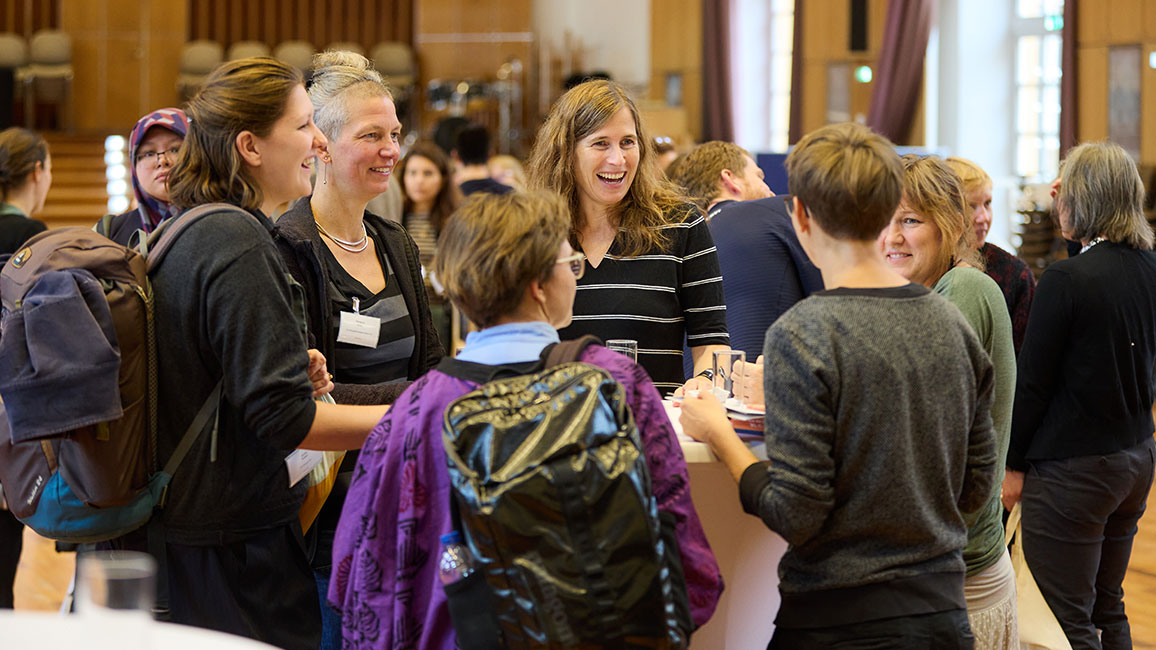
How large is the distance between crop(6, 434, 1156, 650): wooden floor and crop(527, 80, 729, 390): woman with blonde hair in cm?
211

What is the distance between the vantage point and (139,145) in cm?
285

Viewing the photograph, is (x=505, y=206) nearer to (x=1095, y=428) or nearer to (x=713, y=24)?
(x=1095, y=428)

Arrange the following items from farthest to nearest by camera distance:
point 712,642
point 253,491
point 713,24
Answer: point 713,24 → point 712,642 → point 253,491

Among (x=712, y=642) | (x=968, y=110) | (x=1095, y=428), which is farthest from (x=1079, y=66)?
(x=712, y=642)

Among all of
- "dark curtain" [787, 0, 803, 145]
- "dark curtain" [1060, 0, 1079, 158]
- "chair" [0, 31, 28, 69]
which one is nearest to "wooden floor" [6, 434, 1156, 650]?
"dark curtain" [1060, 0, 1079, 158]

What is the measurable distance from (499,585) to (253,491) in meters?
0.62

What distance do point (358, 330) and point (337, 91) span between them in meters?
0.54

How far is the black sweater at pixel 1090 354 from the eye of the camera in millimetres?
2854

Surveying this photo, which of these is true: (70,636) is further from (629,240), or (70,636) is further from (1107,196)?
(1107,196)

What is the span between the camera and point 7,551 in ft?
12.0

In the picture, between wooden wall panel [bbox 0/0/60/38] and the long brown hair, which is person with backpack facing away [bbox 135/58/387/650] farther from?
wooden wall panel [bbox 0/0/60/38]

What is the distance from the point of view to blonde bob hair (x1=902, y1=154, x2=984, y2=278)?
231 cm

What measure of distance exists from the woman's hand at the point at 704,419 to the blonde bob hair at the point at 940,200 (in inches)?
27.0

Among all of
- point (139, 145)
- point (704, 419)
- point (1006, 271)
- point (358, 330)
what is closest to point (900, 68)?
point (1006, 271)
